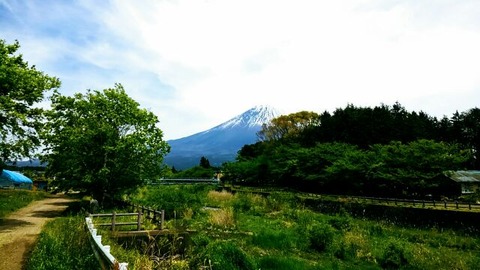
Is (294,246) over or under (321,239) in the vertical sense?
under

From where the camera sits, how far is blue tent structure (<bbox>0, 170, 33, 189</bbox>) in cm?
4994

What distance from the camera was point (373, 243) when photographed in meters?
19.2

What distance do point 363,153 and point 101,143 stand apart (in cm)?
2889

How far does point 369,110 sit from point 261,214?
136 ft

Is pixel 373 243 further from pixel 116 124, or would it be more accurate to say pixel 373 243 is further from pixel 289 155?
pixel 289 155

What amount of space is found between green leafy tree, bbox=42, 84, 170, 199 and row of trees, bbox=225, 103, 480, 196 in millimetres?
22470

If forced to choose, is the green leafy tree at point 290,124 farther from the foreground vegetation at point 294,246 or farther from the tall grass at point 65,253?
the tall grass at point 65,253

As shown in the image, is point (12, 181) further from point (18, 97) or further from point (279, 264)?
point (279, 264)

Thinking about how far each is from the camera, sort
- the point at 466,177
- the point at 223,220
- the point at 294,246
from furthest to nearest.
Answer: the point at 466,177
the point at 223,220
the point at 294,246

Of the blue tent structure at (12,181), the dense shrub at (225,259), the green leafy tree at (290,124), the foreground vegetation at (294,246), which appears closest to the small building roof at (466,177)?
the foreground vegetation at (294,246)

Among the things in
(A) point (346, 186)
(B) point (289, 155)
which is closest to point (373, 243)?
(A) point (346, 186)

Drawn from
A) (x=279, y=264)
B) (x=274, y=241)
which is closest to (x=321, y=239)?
(x=274, y=241)

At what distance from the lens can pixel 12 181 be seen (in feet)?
168

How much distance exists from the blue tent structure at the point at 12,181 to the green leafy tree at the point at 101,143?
30.7 m
